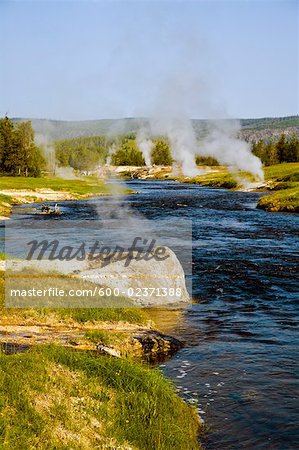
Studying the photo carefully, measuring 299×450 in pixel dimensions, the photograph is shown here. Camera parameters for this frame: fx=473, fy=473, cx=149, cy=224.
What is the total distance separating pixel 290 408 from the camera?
1141cm

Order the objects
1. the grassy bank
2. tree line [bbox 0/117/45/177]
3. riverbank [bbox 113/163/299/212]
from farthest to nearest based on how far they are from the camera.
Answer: tree line [bbox 0/117/45/177]
riverbank [bbox 113/163/299/212]
the grassy bank

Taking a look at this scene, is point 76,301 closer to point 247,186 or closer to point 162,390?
point 162,390

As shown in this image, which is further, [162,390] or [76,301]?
[76,301]

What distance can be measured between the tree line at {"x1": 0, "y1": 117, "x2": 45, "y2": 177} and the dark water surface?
96.0 metres

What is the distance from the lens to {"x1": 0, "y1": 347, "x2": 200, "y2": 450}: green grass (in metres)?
8.08

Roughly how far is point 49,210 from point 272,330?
142 feet

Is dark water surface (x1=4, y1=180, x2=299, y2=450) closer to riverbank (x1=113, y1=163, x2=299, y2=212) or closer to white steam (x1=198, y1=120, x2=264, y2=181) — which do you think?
riverbank (x1=113, y1=163, x2=299, y2=212)

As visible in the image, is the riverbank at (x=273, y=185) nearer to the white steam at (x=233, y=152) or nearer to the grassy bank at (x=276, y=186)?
the grassy bank at (x=276, y=186)

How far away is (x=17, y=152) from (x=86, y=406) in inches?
4633

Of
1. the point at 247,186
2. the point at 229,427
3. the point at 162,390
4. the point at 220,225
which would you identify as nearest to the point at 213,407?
the point at 229,427

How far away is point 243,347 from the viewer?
15.3 metres

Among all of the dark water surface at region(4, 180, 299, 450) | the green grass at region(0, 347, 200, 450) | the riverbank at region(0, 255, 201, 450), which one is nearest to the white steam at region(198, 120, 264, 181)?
the dark water surface at region(4, 180, 299, 450)

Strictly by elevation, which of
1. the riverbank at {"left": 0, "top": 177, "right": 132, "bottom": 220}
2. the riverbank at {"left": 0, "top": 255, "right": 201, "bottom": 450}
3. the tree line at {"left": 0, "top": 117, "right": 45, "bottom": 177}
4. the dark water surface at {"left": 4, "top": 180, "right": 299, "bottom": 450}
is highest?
the tree line at {"left": 0, "top": 117, "right": 45, "bottom": 177}

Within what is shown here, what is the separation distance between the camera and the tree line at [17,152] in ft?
395
